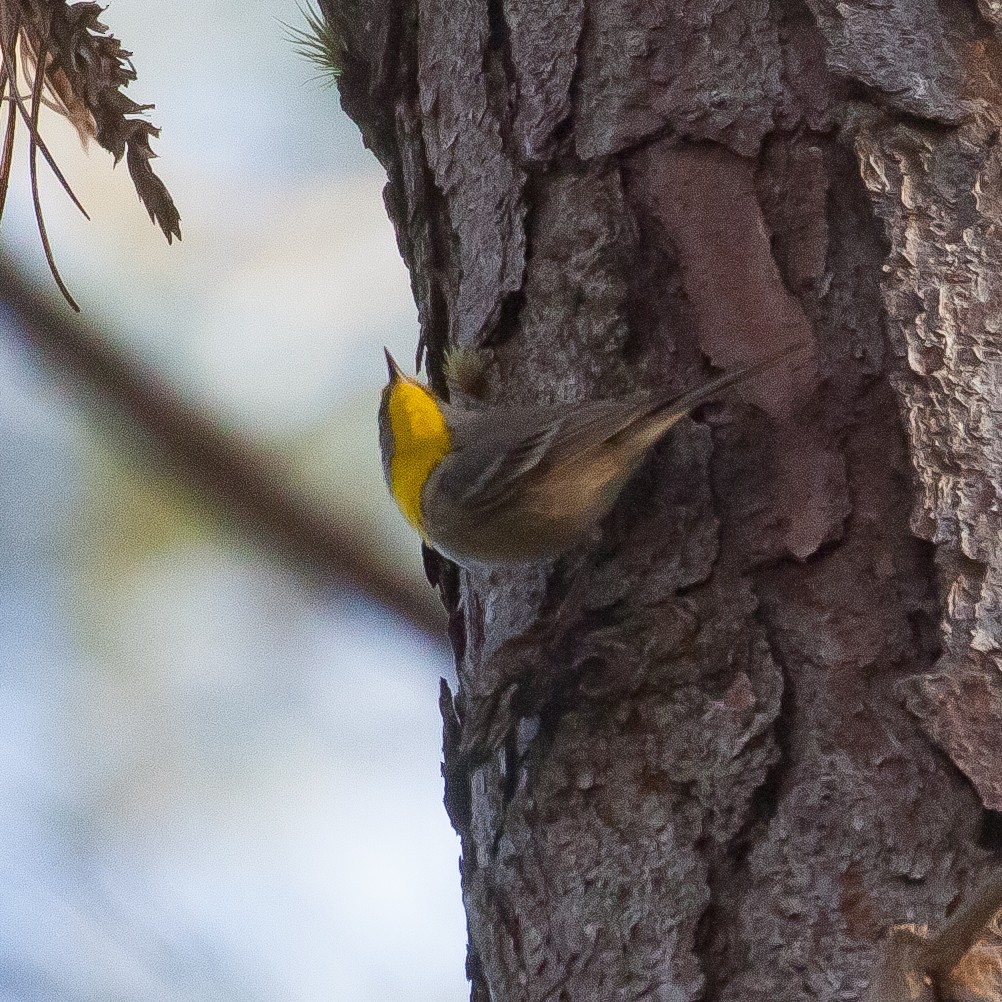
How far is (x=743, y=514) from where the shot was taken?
73.9 inches

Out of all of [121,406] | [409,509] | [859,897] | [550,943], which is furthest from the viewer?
[121,406]

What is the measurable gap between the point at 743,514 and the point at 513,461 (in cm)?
A: 82

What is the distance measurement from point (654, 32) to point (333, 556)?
225 cm

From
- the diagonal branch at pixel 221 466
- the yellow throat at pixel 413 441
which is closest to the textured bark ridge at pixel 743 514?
the yellow throat at pixel 413 441

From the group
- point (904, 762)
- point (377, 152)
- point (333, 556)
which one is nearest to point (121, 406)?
point (333, 556)

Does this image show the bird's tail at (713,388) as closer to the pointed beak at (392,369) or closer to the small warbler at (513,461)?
the small warbler at (513,461)

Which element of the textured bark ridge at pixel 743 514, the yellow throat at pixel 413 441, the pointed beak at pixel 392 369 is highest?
the pointed beak at pixel 392 369

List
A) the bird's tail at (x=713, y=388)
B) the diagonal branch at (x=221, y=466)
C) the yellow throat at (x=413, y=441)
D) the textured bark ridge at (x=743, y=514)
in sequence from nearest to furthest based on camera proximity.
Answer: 1. the textured bark ridge at (x=743, y=514)
2. the bird's tail at (x=713, y=388)
3. the yellow throat at (x=413, y=441)
4. the diagonal branch at (x=221, y=466)

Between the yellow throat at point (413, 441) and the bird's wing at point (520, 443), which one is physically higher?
the yellow throat at point (413, 441)

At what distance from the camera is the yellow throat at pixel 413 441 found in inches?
119

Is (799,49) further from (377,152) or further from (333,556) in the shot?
(333,556)

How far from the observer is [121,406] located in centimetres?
371

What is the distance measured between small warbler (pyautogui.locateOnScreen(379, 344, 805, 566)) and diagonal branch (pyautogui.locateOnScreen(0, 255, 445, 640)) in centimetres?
56

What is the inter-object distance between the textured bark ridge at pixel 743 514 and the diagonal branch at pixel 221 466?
1707 millimetres
